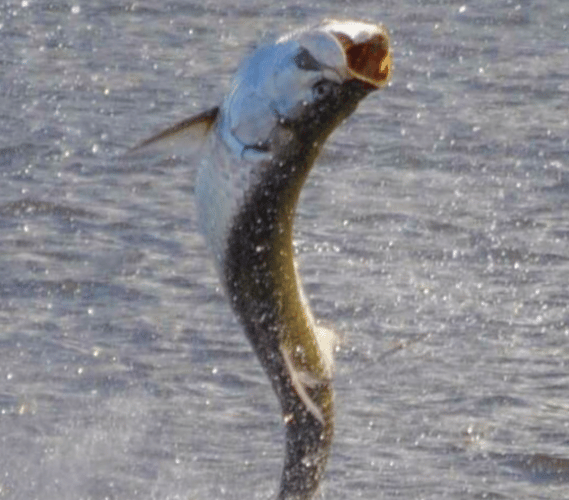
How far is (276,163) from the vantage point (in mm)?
3830

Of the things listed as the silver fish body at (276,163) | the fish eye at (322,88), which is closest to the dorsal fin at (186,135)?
the silver fish body at (276,163)

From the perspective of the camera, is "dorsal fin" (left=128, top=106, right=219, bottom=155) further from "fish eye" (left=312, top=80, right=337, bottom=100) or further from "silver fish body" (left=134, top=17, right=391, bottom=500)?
"fish eye" (left=312, top=80, right=337, bottom=100)

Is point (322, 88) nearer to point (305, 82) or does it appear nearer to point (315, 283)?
point (305, 82)

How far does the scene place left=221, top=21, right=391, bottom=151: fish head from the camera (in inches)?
146

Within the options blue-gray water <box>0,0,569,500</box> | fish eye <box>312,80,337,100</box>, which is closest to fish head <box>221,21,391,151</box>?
fish eye <box>312,80,337,100</box>

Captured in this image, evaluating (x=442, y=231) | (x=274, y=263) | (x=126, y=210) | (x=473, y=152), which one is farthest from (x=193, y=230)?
(x=274, y=263)

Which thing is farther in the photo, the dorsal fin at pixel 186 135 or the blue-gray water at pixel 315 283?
the blue-gray water at pixel 315 283

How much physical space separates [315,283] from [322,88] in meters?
3.54

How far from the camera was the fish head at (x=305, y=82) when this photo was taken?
3703mm

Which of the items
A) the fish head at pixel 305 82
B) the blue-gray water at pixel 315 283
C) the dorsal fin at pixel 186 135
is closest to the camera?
the fish head at pixel 305 82

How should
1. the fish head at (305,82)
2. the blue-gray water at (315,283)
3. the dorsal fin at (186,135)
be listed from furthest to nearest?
the blue-gray water at (315,283)
the dorsal fin at (186,135)
the fish head at (305,82)

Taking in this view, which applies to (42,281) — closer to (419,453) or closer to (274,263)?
(419,453)

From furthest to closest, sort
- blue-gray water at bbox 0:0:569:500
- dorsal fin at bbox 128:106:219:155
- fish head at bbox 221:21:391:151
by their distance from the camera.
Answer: blue-gray water at bbox 0:0:569:500 → dorsal fin at bbox 128:106:219:155 → fish head at bbox 221:21:391:151

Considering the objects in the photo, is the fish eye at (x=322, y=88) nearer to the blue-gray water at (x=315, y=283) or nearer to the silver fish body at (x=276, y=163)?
the silver fish body at (x=276, y=163)
